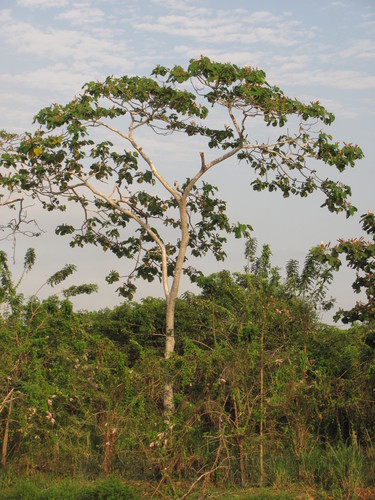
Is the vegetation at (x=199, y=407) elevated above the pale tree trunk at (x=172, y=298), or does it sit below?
below

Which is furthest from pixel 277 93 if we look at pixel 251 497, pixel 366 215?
pixel 251 497

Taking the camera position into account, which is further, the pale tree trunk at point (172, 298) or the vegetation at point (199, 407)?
the pale tree trunk at point (172, 298)

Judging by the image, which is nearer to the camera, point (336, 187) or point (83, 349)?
point (83, 349)

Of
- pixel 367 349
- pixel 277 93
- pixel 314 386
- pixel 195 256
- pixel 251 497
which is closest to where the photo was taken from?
pixel 251 497

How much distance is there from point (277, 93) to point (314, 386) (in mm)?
5447

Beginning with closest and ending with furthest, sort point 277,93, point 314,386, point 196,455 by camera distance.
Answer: point 196,455, point 314,386, point 277,93

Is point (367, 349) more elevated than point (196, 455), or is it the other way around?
point (367, 349)

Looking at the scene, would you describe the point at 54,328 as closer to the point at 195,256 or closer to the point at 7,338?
the point at 7,338

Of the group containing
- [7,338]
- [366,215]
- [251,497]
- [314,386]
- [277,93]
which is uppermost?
[277,93]

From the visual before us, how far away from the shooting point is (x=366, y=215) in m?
10.4

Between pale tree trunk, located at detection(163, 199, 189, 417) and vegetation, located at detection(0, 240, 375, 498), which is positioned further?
pale tree trunk, located at detection(163, 199, 189, 417)

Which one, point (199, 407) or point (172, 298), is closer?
point (199, 407)

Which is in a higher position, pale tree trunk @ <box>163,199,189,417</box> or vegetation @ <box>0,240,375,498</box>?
pale tree trunk @ <box>163,199,189,417</box>

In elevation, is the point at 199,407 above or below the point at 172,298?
below
